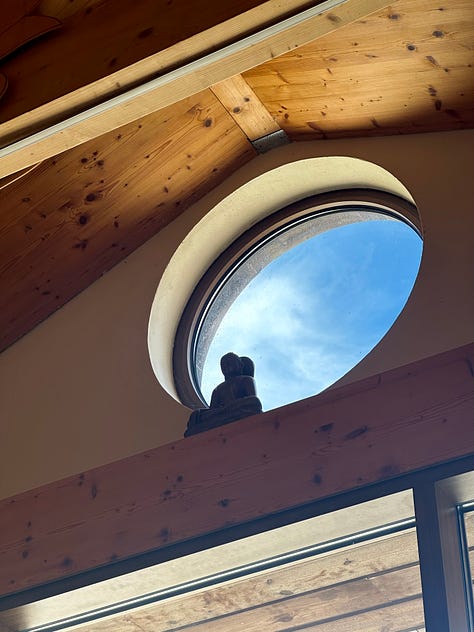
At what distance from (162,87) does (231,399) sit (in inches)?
46.9

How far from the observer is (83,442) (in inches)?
140

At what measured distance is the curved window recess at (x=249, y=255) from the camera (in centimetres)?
370

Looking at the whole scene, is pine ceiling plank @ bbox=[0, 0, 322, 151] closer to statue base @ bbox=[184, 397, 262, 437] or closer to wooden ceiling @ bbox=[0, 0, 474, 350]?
wooden ceiling @ bbox=[0, 0, 474, 350]

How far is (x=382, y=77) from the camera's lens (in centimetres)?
338

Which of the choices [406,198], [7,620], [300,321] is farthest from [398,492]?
[7,620]

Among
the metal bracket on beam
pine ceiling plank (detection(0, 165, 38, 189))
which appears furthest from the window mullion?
Answer: pine ceiling plank (detection(0, 165, 38, 189))

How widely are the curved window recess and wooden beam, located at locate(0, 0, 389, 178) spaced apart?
124cm

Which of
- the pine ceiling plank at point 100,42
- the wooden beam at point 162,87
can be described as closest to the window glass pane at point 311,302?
the wooden beam at point 162,87

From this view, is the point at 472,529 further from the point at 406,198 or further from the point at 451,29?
the point at 451,29

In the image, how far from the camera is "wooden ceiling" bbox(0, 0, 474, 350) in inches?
101

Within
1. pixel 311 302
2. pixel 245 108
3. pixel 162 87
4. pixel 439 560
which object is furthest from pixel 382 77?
pixel 439 560

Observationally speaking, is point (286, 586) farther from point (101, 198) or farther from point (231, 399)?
point (101, 198)

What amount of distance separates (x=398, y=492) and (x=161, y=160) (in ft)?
5.57

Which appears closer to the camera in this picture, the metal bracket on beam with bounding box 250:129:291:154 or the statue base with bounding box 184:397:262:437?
the statue base with bounding box 184:397:262:437
